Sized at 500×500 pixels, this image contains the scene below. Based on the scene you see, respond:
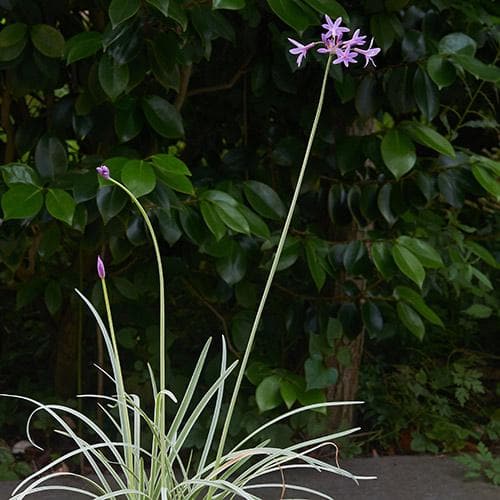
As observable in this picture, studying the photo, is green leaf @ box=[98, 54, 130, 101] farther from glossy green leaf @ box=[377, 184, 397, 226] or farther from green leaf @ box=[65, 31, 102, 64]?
glossy green leaf @ box=[377, 184, 397, 226]

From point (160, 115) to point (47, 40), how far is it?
0.38 meters

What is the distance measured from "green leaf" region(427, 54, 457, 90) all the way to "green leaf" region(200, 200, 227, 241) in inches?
29.2

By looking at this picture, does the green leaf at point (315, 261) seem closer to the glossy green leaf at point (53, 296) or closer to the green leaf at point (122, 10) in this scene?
the glossy green leaf at point (53, 296)

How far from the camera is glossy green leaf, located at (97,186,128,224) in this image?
2.62 meters

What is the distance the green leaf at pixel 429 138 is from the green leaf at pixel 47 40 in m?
1.06

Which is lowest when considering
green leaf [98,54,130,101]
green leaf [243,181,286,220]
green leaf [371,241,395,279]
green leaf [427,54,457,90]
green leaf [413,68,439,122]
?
green leaf [371,241,395,279]

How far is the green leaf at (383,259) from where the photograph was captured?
3.09 m

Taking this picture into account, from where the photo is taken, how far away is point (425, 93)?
3.01 metres

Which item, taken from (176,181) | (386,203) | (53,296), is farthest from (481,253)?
(53,296)

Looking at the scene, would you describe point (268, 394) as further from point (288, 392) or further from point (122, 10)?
point (122, 10)

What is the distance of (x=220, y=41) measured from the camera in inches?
137

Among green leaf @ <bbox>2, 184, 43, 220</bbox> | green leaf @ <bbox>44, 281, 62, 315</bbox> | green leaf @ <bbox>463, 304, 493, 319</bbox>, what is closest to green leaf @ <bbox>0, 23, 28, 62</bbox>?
green leaf @ <bbox>2, 184, 43, 220</bbox>

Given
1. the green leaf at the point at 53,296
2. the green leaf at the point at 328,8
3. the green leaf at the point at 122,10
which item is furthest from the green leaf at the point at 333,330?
the green leaf at the point at 122,10

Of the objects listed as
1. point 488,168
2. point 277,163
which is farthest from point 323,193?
point 488,168
